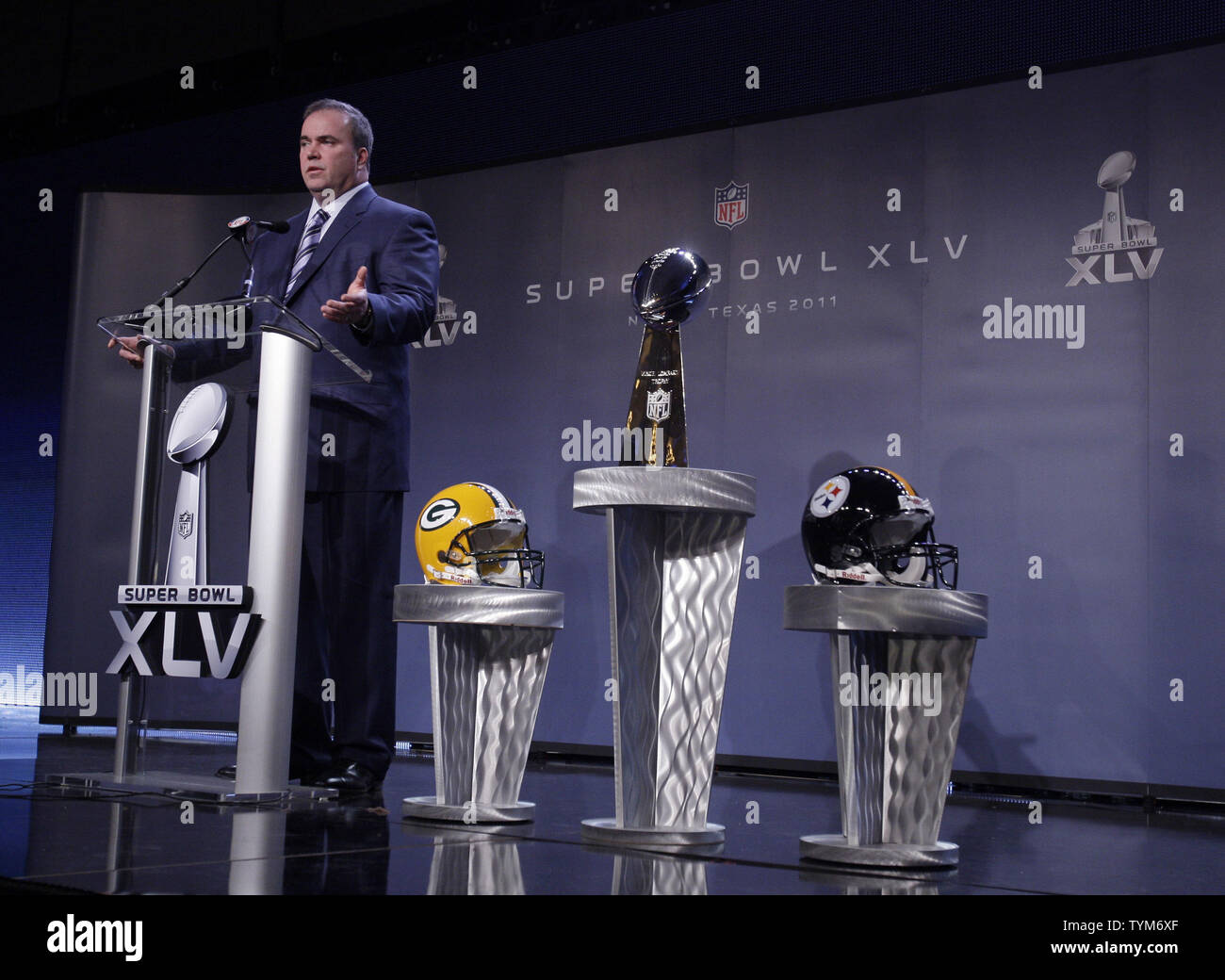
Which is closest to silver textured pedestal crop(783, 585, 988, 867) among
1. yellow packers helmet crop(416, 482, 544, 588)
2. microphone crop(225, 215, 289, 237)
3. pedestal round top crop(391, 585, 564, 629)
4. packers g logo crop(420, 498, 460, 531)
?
pedestal round top crop(391, 585, 564, 629)

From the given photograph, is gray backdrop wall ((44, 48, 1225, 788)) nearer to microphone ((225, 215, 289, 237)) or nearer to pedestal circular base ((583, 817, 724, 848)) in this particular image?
microphone ((225, 215, 289, 237))

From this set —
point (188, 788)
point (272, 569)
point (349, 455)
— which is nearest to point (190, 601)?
point (272, 569)

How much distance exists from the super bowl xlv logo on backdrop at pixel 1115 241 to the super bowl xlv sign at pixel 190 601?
3059mm

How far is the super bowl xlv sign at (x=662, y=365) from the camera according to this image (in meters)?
2.72

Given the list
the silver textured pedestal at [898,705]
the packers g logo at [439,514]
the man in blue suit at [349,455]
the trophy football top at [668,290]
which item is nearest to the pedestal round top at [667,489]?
the silver textured pedestal at [898,705]

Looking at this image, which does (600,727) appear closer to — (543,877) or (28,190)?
(543,877)

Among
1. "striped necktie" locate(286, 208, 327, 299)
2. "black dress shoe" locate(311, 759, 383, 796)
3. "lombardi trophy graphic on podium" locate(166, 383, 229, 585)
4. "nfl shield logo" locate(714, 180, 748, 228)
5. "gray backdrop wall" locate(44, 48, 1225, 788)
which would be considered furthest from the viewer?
"nfl shield logo" locate(714, 180, 748, 228)

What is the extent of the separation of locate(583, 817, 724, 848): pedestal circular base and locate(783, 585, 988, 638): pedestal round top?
52cm

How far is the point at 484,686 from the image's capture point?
2.95m

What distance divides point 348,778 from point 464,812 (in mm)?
485

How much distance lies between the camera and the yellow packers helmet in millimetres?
3006

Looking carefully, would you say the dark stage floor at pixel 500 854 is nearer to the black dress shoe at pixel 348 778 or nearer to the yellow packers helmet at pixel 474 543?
the black dress shoe at pixel 348 778

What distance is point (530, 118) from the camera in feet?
20.7

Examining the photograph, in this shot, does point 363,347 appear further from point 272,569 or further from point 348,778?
point 348,778
